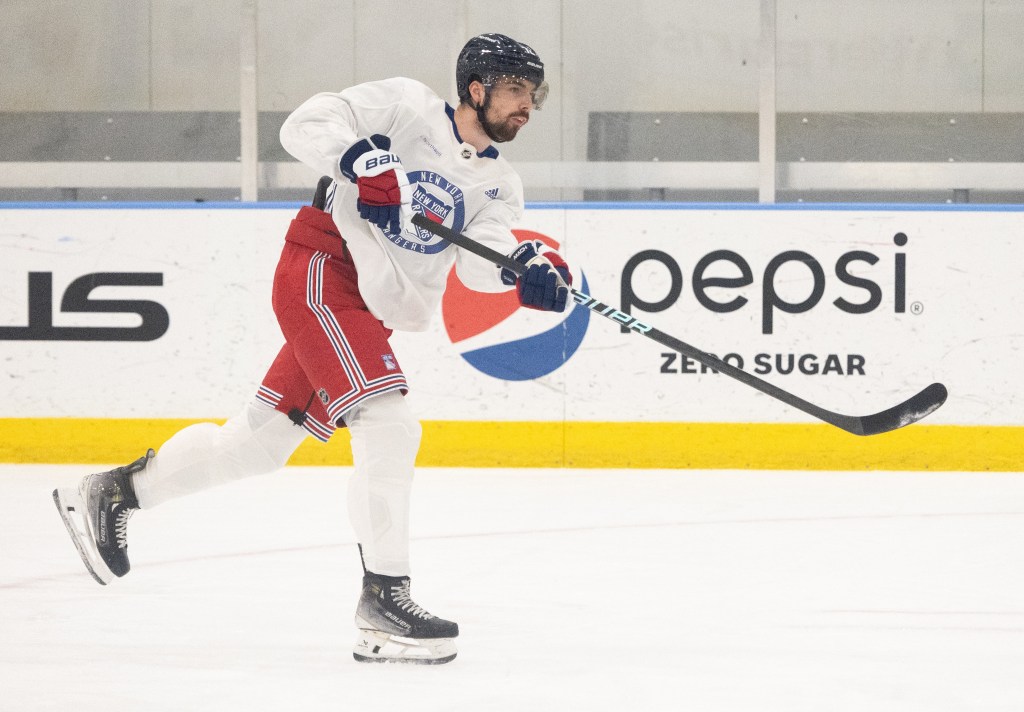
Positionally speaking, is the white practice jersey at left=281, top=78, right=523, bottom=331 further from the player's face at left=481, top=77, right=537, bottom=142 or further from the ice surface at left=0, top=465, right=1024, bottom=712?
the ice surface at left=0, top=465, right=1024, bottom=712

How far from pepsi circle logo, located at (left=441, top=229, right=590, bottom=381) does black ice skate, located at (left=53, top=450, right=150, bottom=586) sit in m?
2.40

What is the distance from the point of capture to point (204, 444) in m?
2.38

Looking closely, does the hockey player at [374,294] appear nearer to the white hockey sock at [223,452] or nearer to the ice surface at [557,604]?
the white hockey sock at [223,452]

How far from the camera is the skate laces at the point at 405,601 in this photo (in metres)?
2.09

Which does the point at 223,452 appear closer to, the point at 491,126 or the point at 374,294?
the point at 374,294

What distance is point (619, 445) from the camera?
478 centimetres

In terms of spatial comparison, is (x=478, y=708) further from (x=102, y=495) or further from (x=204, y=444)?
(x=102, y=495)

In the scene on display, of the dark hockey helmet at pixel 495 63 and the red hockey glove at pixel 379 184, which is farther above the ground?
the dark hockey helmet at pixel 495 63

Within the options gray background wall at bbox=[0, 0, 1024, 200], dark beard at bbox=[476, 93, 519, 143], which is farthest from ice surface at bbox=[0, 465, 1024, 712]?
gray background wall at bbox=[0, 0, 1024, 200]

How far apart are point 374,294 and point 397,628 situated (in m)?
0.57

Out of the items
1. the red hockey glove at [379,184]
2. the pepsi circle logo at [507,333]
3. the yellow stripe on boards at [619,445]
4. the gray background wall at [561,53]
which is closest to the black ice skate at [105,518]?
the red hockey glove at [379,184]

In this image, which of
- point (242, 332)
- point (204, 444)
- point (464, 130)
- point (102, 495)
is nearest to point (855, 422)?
point (464, 130)

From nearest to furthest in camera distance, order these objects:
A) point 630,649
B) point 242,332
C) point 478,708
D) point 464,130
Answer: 1. point 478,708
2. point 630,649
3. point 464,130
4. point 242,332

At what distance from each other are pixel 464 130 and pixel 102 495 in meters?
0.98
